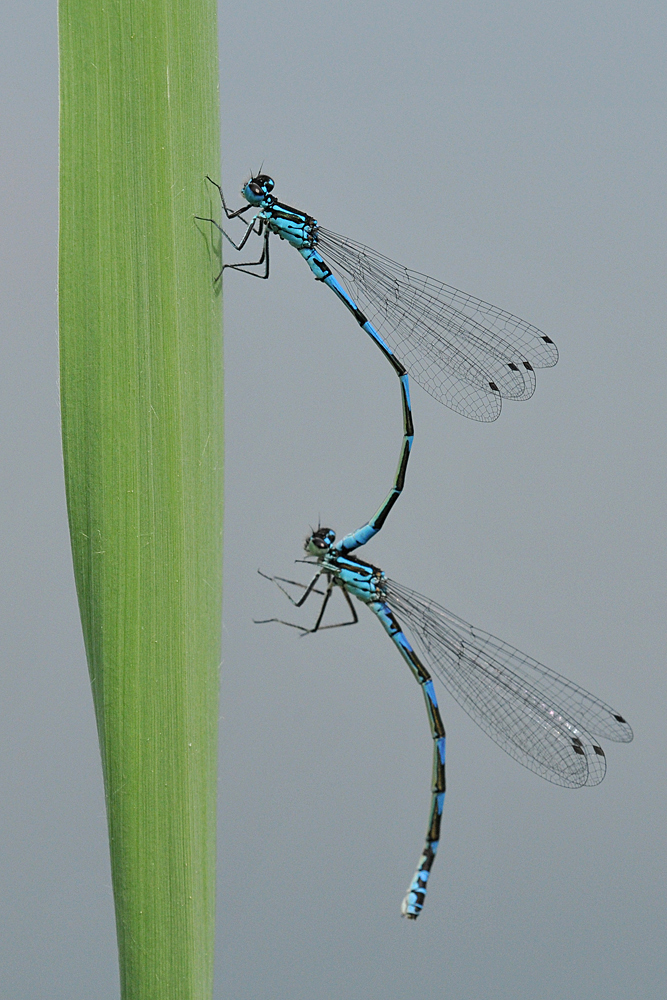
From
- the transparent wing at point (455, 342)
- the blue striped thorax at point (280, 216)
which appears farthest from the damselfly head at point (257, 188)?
the transparent wing at point (455, 342)

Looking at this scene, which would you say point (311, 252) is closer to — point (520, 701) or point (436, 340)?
point (436, 340)

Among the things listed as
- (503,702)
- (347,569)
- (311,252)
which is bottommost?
(503,702)

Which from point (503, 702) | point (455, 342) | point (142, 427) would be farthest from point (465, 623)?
point (142, 427)

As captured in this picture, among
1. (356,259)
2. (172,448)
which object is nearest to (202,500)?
(172,448)

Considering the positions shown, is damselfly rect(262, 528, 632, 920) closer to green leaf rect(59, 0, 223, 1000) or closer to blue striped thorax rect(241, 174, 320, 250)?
blue striped thorax rect(241, 174, 320, 250)

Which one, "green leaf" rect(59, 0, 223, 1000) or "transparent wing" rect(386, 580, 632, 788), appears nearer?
"green leaf" rect(59, 0, 223, 1000)

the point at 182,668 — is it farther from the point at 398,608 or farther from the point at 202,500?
the point at 398,608

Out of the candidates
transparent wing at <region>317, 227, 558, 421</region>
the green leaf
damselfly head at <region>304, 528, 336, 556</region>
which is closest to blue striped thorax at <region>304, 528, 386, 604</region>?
damselfly head at <region>304, 528, 336, 556</region>

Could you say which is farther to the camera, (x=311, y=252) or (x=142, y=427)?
(x=311, y=252)
